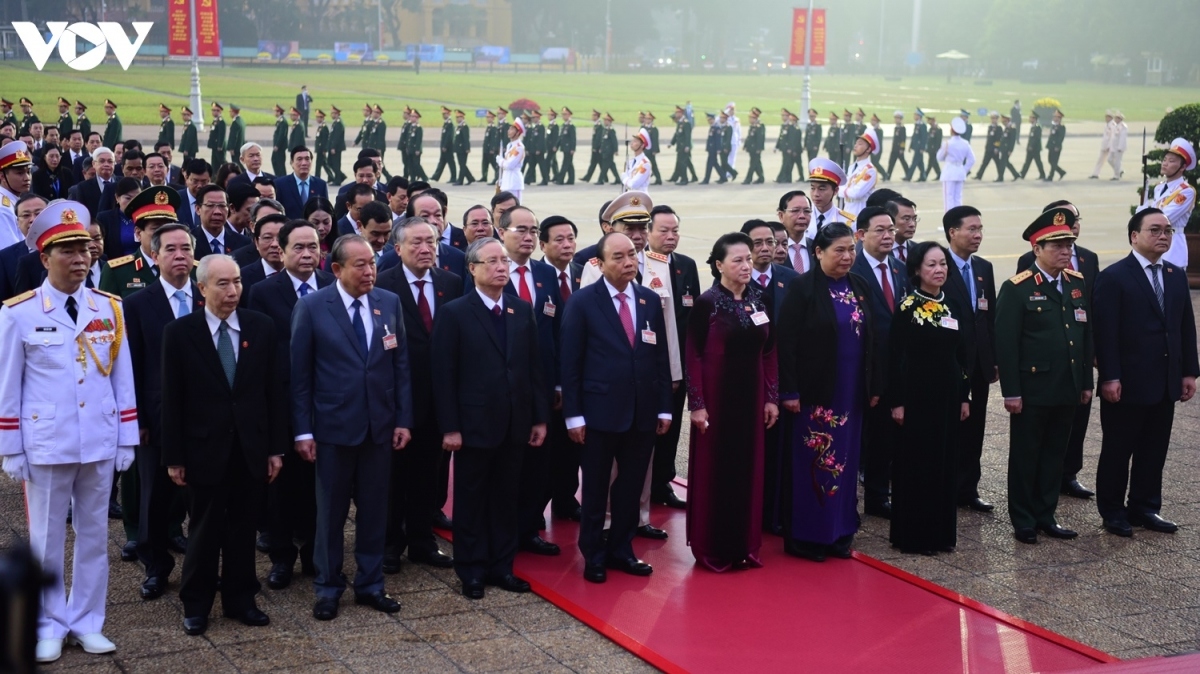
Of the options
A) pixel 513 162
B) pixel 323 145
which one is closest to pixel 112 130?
pixel 323 145

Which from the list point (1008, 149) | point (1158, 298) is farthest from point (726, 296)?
point (1008, 149)

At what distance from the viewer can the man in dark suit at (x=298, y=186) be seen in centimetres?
1166

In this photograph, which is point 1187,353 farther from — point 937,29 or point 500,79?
point 937,29

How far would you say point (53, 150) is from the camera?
15672 millimetres

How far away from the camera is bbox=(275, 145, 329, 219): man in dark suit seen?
11656 mm

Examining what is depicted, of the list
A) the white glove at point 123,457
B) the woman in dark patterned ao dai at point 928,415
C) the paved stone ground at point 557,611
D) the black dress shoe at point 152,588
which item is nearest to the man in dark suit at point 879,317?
the paved stone ground at point 557,611

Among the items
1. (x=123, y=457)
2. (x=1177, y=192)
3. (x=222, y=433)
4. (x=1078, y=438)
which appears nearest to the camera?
(x=123, y=457)

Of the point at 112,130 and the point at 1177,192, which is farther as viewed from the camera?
the point at 112,130

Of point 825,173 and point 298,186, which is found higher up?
point 825,173

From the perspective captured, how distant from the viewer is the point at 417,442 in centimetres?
672

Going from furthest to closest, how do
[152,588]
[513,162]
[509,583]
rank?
[513,162] < [509,583] < [152,588]

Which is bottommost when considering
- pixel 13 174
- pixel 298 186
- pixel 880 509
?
pixel 880 509

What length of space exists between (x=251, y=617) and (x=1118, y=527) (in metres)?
4.90

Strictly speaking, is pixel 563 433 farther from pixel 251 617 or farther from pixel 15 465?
pixel 15 465
